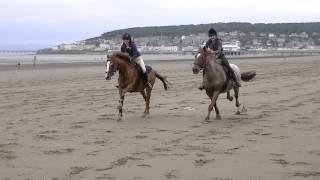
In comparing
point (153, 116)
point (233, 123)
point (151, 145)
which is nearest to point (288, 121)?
point (233, 123)

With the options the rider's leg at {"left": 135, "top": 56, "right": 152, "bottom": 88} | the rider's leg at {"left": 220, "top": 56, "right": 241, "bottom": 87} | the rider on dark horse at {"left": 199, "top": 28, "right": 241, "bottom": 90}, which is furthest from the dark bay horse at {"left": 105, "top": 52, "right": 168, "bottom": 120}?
the rider's leg at {"left": 220, "top": 56, "right": 241, "bottom": 87}

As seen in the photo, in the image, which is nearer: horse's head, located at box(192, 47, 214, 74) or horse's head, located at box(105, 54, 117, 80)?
horse's head, located at box(192, 47, 214, 74)

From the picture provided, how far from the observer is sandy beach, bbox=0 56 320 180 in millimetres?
9289

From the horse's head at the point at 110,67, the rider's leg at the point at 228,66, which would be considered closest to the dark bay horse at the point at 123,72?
the horse's head at the point at 110,67

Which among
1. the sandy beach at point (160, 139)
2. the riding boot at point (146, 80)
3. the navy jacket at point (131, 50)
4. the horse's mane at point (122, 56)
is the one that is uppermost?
the navy jacket at point (131, 50)

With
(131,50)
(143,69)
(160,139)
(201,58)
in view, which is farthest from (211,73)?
(160,139)

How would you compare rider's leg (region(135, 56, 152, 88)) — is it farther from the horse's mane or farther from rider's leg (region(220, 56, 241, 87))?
rider's leg (region(220, 56, 241, 87))

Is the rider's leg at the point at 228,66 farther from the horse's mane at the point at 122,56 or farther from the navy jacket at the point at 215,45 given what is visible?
the horse's mane at the point at 122,56

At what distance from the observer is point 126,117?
1634 cm

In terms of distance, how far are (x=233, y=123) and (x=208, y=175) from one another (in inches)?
242

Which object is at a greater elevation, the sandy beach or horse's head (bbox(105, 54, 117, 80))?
horse's head (bbox(105, 54, 117, 80))

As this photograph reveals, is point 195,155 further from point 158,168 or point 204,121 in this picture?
point 204,121

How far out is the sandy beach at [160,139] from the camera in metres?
9.29

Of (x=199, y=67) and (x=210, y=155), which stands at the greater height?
(x=199, y=67)
